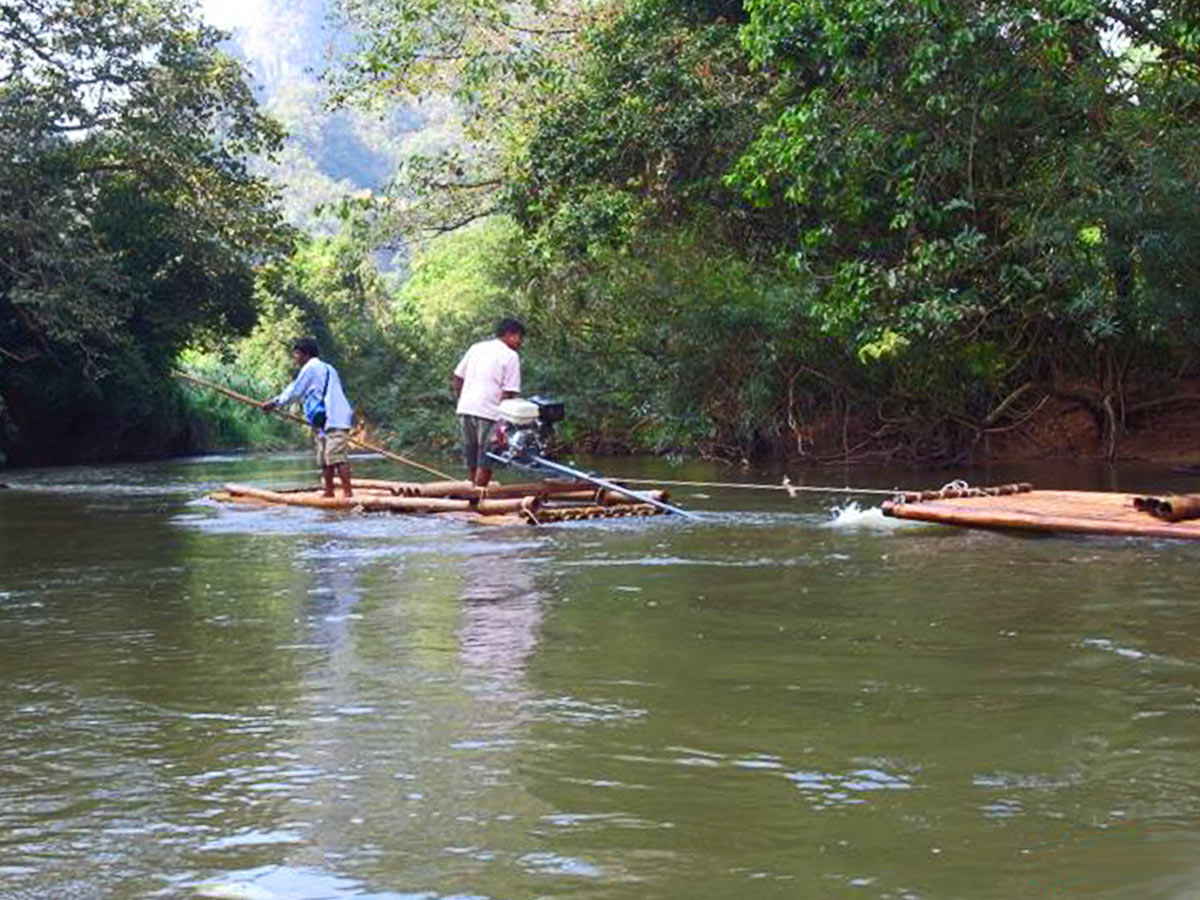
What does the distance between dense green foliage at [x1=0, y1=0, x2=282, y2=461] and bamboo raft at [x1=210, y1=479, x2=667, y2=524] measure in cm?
1098

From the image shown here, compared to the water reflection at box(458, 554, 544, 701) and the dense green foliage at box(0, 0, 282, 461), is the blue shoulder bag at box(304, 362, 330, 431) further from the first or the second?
the dense green foliage at box(0, 0, 282, 461)

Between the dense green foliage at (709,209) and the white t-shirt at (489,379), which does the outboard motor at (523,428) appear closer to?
the white t-shirt at (489,379)

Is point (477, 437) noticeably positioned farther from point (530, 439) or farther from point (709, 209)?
point (709, 209)

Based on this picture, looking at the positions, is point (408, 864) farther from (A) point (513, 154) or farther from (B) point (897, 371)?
(A) point (513, 154)

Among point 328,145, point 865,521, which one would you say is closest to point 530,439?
point 865,521

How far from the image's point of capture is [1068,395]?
61.2 ft

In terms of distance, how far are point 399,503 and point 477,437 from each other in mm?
748

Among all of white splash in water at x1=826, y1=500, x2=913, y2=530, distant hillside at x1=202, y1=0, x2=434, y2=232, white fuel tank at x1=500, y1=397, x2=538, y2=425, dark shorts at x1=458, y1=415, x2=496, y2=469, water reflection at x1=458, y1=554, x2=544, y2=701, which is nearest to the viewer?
water reflection at x1=458, y1=554, x2=544, y2=701

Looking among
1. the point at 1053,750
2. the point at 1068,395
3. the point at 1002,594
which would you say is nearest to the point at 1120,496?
the point at 1002,594

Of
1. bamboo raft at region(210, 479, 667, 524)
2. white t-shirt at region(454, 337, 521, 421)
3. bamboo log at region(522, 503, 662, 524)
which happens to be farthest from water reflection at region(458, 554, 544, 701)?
white t-shirt at region(454, 337, 521, 421)

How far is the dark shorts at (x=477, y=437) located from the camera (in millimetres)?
11873

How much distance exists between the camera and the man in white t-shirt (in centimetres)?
1178

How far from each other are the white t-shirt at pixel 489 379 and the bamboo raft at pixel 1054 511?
2.91 meters

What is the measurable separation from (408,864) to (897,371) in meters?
15.3
